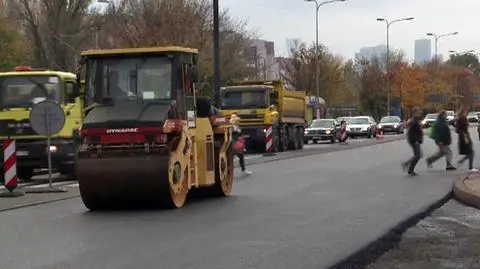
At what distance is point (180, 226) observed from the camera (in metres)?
11.4

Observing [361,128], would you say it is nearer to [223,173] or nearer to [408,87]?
[223,173]

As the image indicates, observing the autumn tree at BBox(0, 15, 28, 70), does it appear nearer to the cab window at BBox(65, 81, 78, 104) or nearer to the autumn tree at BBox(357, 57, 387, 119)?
the cab window at BBox(65, 81, 78, 104)

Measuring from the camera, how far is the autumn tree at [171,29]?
1804 inches

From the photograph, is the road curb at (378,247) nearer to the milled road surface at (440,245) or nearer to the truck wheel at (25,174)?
the milled road surface at (440,245)

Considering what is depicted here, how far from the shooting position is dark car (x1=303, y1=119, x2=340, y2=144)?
150 feet

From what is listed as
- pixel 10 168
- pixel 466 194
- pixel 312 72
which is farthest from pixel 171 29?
pixel 312 72

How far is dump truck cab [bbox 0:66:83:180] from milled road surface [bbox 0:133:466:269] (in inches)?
198

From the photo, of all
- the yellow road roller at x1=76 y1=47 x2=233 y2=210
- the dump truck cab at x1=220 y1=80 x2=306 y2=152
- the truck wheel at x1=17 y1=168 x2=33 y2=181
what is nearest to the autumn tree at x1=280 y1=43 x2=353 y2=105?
the dump truck cab at x1=220 y1=80 x2=306 y2=152

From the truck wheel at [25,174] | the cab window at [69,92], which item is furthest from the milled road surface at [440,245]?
the truck wheel at [25,174]

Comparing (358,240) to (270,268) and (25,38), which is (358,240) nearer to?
(270,268)

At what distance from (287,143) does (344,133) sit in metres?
8.64

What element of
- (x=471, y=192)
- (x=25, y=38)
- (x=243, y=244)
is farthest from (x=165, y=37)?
(x=243, y=244)

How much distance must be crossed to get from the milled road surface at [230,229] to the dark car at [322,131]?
89.8ft

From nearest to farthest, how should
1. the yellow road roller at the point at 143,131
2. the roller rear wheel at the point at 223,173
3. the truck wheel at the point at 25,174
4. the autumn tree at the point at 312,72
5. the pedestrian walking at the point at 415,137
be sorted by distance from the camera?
the yellow road roller at the point at 143,131 → the roller rear wheel at the point at 223,173 → the pedestrian walking at the point at 415,137 → the truck wheel at the point at 25,174 → the autumn tree at the point at 312,72
